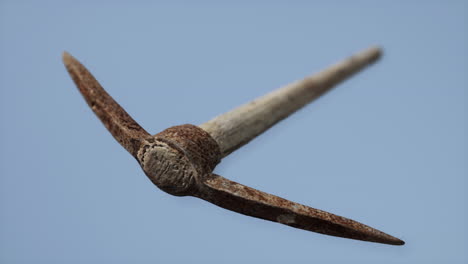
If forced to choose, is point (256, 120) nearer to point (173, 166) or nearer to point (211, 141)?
point (211, 141)

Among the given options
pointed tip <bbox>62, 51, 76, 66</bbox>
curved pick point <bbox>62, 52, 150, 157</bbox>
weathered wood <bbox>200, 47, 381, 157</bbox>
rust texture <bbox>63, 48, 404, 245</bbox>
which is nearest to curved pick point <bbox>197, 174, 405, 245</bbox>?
rust texture <bbox>63, 48, 404, 245</bbox>

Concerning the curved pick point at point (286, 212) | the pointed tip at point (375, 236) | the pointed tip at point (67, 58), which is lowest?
Answer: the pointed tip at point (375, 236)

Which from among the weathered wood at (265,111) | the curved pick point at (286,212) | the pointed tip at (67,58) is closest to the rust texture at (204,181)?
the curved pick point at (286,212)

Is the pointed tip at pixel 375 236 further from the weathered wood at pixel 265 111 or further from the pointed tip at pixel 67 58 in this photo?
the pointed tip at pixel 67 58

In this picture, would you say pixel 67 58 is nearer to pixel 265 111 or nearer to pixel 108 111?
pixel 108 111

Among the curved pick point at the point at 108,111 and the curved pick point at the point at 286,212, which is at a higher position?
the curved pick point at the point at 108,111

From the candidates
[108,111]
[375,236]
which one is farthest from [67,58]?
[375,236]
